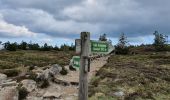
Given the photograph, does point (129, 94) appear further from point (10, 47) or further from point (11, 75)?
point (10, 47)

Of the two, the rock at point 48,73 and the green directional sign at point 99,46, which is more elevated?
the green directional sign at point 99,46

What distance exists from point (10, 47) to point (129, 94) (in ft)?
304

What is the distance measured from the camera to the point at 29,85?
28516 millimetres

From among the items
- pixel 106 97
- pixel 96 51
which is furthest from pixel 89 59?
pixel 106 97

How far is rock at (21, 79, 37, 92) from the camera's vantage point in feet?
90.4

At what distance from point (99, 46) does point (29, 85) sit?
1820 cm

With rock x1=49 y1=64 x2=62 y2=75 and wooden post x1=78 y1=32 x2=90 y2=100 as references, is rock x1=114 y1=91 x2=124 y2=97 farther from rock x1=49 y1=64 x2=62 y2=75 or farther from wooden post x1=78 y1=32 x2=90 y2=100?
→ wooden post x1=78 y1=32 x2=90 y2=100

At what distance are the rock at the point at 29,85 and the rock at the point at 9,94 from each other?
2144 millimetres

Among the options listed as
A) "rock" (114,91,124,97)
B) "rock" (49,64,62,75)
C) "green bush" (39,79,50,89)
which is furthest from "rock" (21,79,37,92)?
"rock" (114,91,124,97)

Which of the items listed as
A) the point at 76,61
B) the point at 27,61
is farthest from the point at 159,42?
the point at 76,61

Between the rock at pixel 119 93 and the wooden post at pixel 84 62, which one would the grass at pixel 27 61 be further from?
the wooden post at pixel 84 62

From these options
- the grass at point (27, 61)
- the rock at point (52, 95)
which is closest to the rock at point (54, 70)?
the grass at point (27, 61)

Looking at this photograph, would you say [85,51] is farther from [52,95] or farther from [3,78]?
[3,78]

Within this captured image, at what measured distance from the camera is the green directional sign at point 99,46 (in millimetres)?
11164
